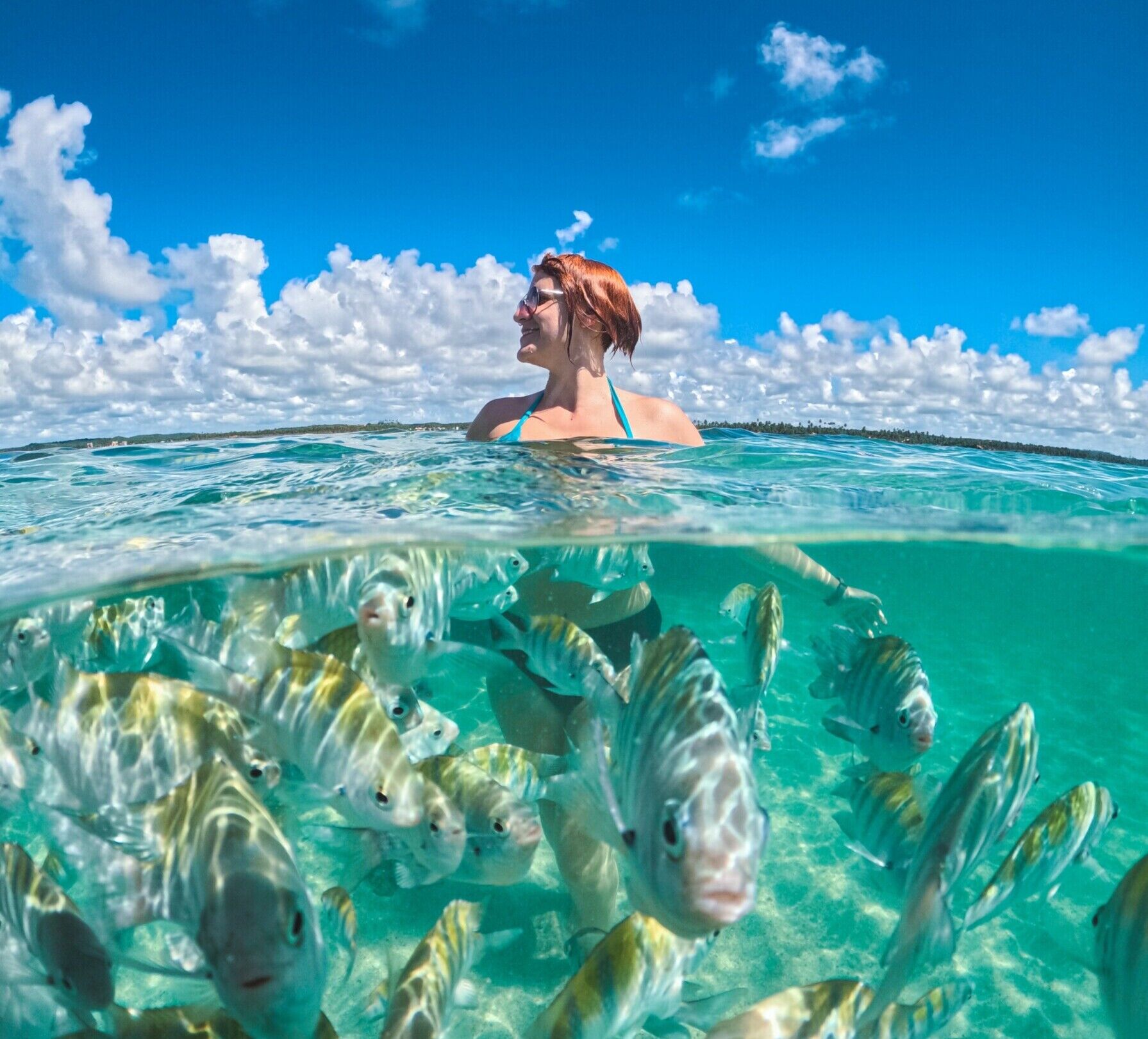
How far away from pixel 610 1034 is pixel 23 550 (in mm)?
6602

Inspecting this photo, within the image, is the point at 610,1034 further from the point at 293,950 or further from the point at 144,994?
the point at 144,994

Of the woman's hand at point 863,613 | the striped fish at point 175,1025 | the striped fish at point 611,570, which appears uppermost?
the striped fish at point 611,570

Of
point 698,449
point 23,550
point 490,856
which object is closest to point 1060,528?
point 698,449

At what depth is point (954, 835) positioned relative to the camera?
8.21 ft

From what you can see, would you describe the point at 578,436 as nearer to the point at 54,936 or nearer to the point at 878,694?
the point at 878,694

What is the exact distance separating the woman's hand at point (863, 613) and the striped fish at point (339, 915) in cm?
316

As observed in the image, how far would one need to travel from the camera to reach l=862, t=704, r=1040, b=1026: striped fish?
7.76 ft

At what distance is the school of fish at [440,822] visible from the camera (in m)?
2.09

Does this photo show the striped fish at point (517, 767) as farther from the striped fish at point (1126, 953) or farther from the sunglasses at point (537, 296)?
the sunglasses at point (537, 296)

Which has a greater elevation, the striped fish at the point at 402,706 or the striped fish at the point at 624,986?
the striped fish at the point at 402,706

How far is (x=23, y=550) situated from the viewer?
21.9 ft

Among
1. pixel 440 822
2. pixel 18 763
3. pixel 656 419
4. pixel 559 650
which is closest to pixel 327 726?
pixel 440 822

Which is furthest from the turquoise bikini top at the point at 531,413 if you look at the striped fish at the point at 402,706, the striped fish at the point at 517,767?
the striped fish at the point at 517,767

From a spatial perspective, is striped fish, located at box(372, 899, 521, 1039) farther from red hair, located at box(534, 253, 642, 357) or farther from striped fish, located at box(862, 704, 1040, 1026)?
red hair, located at box(534, 253, 642, 357)
